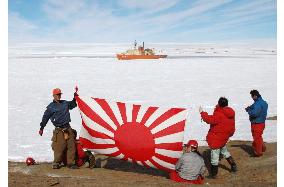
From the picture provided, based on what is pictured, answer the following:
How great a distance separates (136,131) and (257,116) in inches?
99.4

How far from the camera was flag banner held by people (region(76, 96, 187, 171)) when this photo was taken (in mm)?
6098

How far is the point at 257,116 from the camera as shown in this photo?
726cm

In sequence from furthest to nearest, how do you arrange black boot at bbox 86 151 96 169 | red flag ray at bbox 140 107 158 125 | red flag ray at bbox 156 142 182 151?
black boot at bbox 86 151 96 169, red flag ray at bbox 140 107 158 125, red flag ray at bbox 156 142 182 151

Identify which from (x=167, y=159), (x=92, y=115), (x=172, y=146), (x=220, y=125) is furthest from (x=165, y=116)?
(x=92, y=115)

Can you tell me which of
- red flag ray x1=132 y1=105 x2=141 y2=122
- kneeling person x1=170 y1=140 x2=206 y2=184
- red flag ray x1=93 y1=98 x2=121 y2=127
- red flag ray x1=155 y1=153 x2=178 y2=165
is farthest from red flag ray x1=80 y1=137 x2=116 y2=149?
kneeling person x1=170 y1=140 x2=206 y2=184

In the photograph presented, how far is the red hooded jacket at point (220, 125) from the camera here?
6.39 metres

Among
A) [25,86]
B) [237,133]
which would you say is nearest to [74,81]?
[25,86]

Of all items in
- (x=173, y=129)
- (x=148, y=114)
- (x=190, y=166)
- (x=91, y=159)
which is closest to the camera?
(x=190, y=166)

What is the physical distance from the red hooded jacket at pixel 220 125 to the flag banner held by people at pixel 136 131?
0.69 meters

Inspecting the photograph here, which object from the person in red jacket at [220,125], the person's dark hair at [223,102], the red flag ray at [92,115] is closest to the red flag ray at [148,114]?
the red flag ray at [92,115]

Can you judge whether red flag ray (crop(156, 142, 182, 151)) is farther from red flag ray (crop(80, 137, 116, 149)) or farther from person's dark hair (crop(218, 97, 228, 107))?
person's dark hair (crop(218, 97, 228, 107))

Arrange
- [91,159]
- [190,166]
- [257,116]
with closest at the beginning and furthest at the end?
[190,166]
[91,159]
[257,116]

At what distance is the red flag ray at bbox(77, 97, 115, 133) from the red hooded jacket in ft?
5.59

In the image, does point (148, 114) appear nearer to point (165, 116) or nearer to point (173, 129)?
point (165, 116)
